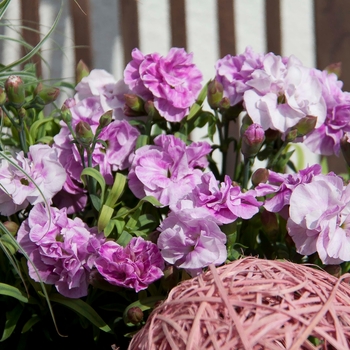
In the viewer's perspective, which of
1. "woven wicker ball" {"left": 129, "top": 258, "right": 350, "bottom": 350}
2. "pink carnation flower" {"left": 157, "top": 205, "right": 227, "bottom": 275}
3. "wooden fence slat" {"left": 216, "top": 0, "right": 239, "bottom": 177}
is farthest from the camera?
"wooden fence slat" {"left": 216, "top": 0, "right": 239, "bottom": 177}

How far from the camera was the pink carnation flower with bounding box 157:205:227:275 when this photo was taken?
75cm

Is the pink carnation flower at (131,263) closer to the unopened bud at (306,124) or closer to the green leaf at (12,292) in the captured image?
the green leaf at (12,292)

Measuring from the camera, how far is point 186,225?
765 mm

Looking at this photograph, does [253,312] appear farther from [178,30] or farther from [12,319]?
[178,30]

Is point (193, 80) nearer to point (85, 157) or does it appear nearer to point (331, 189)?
point (85, 157)

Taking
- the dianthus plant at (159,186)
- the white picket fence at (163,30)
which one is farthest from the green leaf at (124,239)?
the white picket fence at (163,30)

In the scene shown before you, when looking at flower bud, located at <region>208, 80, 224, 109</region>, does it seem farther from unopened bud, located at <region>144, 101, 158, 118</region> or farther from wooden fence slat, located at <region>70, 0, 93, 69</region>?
wooden fence slat, located at <region>70, 0, 93, 69</region>

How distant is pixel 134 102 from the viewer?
952 millimetres

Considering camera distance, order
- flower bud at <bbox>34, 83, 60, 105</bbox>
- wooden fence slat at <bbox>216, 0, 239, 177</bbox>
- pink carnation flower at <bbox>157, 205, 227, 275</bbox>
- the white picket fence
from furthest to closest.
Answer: the white picket fence < wooden fence slat at <bbox>216, 0, 239, 177</bbox> < flower bud at <bbox>34, 83, 60, 105</bbox> < pink carnation flower at <bbox>157, 205, 227, 275</bbox>

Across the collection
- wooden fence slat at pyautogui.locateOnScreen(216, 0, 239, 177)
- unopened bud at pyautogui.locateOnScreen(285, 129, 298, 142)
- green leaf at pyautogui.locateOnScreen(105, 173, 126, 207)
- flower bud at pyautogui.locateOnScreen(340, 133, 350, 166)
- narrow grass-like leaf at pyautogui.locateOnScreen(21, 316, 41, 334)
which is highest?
wooden fence slat at pyautogui.locateOnScreen(216, 0, 239, 177)

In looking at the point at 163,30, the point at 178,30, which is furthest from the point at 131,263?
the point at 163,30

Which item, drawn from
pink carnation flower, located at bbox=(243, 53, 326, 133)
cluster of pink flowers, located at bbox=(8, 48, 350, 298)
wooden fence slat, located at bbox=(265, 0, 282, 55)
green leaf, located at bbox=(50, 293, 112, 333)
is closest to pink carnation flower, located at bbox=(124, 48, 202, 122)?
cluster of pink flowers, located at bbox=(8, 48, 350, 298)

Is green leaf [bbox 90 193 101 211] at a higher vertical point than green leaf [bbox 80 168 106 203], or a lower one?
lower

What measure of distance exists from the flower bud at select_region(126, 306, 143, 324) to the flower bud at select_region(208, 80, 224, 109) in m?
0.36
